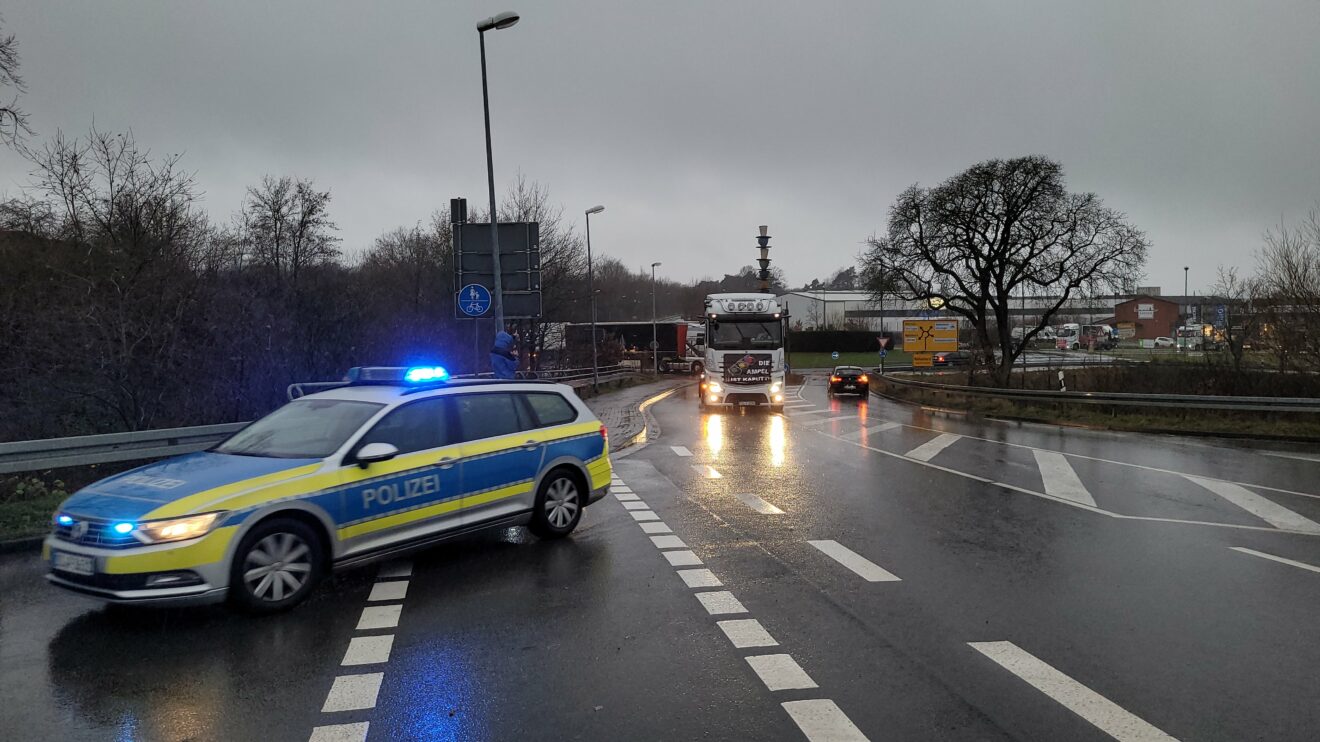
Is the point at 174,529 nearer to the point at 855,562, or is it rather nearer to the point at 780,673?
the point at 780,673

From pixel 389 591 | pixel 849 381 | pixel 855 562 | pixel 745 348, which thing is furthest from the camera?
pixel 849 381

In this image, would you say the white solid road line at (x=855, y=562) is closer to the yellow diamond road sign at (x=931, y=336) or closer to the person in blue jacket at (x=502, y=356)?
the person in blue jacket at (x=502, y=356)

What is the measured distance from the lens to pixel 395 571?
23.3 feet

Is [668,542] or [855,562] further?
[668,542]

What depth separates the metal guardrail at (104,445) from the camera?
8711 mm

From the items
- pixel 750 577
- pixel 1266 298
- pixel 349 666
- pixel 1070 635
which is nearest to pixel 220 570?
pixel 349 666

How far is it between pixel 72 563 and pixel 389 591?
208 centimetres

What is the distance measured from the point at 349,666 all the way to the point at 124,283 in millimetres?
13204

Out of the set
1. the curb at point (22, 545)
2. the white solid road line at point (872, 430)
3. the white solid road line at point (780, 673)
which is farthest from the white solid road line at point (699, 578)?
the white solid road line at point (872, 430)

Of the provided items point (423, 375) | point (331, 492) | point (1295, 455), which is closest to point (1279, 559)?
point (423, 375)

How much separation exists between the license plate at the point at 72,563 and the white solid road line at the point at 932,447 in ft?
42.5

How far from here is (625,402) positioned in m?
32.6

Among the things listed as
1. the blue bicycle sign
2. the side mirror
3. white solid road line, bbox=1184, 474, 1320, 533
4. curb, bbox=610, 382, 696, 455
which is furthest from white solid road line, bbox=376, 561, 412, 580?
the blue bicycle sign

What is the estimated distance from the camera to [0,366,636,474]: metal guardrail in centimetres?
871
